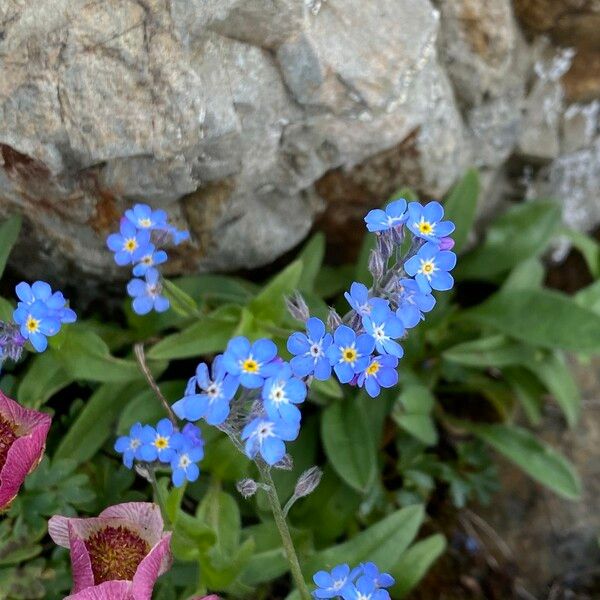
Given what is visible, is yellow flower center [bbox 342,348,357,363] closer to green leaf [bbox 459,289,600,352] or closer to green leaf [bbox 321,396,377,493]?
green leaf [bbox 321,396,377,493]

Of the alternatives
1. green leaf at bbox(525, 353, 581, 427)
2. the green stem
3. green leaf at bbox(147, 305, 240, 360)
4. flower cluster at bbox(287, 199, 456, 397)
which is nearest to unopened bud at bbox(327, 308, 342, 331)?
flower cluster at bbox(287, 199, 456, 397)

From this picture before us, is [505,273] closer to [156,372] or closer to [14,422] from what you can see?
[156,372]

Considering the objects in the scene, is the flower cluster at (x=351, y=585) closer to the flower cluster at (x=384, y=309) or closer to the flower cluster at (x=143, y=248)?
the flower cluster at (x=384, y=309)

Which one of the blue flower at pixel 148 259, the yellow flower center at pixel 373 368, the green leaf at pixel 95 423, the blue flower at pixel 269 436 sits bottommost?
the green leaf at pixel 95 423

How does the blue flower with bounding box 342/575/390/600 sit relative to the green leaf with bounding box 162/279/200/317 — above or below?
below

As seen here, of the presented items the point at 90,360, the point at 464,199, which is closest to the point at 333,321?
the point at 90,360

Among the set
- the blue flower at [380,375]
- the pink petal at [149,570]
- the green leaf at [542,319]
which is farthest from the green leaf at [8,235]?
the green leaf at [542,319]

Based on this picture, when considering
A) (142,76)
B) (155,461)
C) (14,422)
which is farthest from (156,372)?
(142,76)
